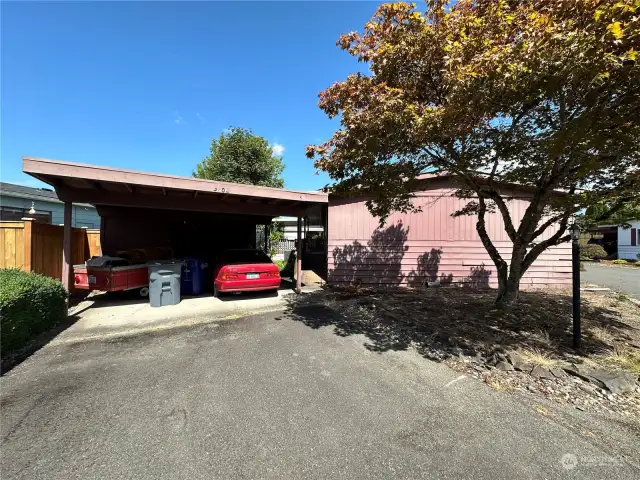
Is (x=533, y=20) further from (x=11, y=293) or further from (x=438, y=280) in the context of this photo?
(x=438, y=280)

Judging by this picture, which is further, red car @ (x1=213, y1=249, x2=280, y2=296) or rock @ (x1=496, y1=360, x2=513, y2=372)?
red car @ (x1=213, y1=249, x2=280, y2=296)

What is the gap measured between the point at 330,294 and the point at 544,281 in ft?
25.8

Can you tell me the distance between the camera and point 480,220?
7.16 meters

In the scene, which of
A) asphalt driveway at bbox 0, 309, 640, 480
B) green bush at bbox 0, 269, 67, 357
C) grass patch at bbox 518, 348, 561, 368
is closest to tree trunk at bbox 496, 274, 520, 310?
grass patch at bbox 518, 348, 561, 368

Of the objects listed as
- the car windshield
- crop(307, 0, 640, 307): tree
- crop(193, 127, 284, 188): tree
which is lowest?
the car windshield

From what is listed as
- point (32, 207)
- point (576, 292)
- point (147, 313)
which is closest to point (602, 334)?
point (576, 292)

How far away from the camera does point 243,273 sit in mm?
8141

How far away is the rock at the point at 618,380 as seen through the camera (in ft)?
11.5

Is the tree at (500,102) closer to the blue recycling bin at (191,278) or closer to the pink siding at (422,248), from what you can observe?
the pink siding at (422,248)

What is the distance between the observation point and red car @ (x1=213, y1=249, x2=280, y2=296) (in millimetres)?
8047

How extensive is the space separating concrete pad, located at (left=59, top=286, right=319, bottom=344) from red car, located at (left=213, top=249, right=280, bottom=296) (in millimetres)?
383

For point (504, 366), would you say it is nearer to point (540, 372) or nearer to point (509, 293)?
point (540, 372)

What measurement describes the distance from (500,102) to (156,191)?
7.44m

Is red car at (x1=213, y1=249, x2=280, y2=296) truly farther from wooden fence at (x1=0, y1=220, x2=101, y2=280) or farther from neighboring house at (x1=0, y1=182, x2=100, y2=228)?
neighboring house at (x1=0, y1=182, x2=100, y2=228)
